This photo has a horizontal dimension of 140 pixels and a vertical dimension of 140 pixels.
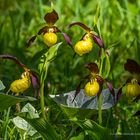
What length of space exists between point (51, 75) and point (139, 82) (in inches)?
45.1

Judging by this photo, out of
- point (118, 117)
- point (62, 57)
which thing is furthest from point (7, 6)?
point (118, 117)

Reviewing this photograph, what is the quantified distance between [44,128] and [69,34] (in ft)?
5.49

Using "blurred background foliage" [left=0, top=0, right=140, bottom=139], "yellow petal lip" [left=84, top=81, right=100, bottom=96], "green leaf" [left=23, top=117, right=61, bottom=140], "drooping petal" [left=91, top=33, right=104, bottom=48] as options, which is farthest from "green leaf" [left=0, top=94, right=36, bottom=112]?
"blurred background foliage" [left=0, top=0, right=140, bottom=139]

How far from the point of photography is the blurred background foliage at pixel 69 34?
8.63 ft

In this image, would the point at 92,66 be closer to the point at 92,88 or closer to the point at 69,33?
the point at 92,88

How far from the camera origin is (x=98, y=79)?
1.63 meters

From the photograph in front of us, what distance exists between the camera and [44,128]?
5.13 ft

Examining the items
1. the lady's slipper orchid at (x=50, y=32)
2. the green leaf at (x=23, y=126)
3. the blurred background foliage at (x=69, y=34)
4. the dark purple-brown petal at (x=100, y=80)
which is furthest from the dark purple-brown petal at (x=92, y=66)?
the blurred background foliage at (x=69, y=34)

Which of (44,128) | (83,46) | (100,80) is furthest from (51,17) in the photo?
(44,128)

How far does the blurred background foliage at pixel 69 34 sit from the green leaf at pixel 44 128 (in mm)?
715

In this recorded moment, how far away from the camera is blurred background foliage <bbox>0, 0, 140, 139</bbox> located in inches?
104

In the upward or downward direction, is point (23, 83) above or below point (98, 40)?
below

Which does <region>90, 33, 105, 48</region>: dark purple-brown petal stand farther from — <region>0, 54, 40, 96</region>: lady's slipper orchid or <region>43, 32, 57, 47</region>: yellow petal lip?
<region>0, 54, 40, 96</region>: lady's slipper orchid

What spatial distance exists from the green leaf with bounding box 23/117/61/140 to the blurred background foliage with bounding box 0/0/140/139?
715mm
